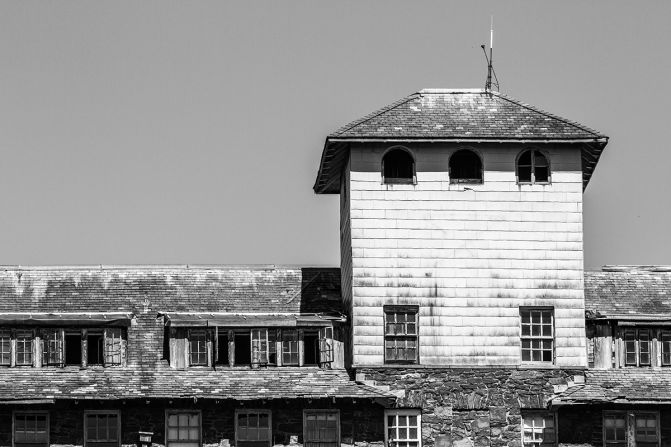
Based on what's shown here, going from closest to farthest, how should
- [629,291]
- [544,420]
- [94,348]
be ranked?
[544,420] → [94,348] → [629,291]

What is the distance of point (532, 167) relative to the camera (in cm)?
7344

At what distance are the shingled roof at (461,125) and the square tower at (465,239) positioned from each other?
0.07 metres

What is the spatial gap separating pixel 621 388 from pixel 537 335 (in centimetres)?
357

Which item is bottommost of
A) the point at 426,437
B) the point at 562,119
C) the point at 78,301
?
the point at 426,437

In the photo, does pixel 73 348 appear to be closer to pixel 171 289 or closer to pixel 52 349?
pixel 52 349

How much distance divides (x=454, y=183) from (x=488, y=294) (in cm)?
426

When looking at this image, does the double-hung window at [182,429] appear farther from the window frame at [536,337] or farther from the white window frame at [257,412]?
the window frame at [536,337]

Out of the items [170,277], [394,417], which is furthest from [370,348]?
[170,277]

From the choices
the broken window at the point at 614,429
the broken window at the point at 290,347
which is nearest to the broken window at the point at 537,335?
the broken window at the point at 614,429

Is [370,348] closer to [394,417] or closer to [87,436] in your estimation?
[394,417]

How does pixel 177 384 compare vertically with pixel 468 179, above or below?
below

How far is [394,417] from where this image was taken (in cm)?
7194

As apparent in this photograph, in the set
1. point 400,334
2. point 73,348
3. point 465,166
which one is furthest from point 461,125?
point 73,348

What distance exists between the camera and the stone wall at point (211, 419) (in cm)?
7156
